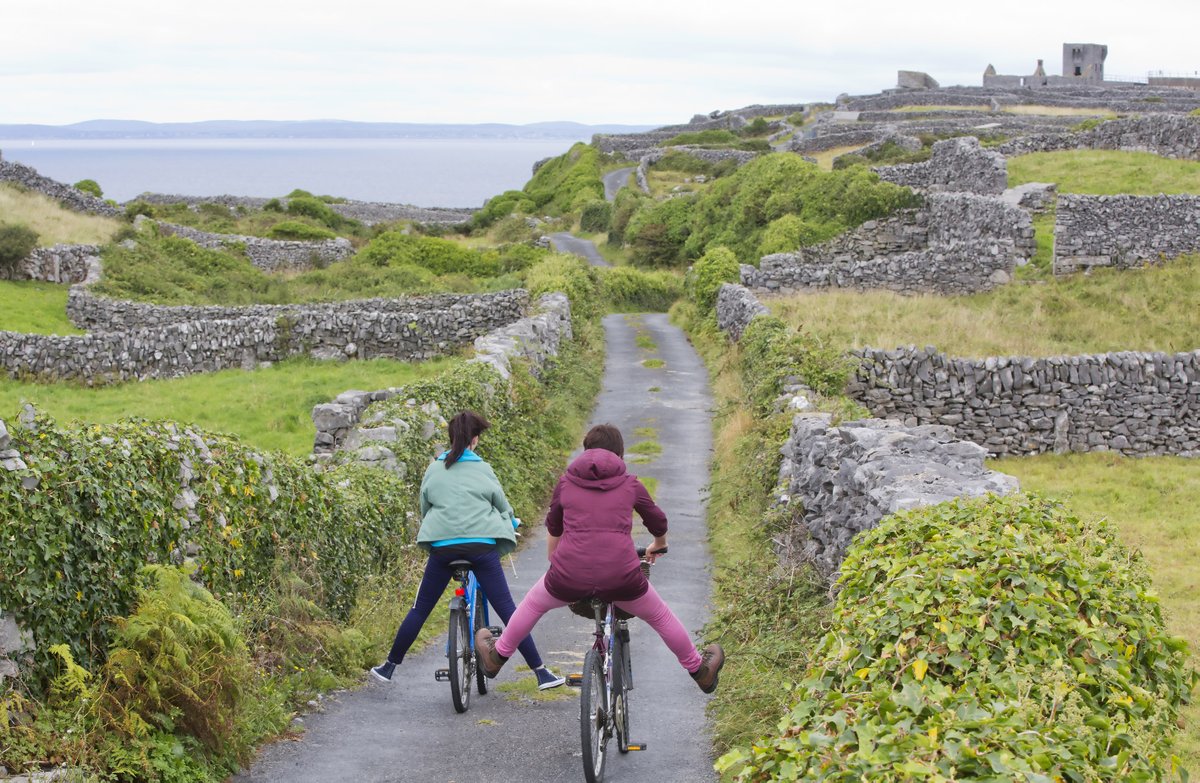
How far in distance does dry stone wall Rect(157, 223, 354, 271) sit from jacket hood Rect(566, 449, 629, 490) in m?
42.0

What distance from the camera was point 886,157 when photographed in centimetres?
5384

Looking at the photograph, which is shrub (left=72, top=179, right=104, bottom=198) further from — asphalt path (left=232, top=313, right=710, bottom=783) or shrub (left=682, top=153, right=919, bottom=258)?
asphalt path (left=232, top=313, right=710, bottom=783)

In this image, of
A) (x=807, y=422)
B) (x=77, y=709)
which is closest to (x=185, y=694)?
(x=77, y=709)

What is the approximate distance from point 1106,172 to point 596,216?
3078 cm

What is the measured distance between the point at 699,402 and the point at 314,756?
16016mm

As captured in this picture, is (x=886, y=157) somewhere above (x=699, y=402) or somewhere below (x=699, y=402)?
above

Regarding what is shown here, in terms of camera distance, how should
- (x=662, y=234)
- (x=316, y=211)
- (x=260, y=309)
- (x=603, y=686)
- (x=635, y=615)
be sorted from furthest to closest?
(x=316, y=211), (x=662, y=234), (x=260, y=309), (x=635, y=615), (x=603, y=686)

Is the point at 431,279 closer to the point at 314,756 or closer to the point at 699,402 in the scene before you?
the point at 699,402

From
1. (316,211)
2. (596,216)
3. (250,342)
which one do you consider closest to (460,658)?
(250,342)

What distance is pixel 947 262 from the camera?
1259 inches

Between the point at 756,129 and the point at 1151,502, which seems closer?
the point at 1151,502

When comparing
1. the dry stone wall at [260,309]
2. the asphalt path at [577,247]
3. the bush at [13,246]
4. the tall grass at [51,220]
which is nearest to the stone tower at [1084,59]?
the asphalt path at [577,247]

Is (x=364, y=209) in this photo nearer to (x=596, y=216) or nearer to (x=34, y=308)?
(x=596, y=216)

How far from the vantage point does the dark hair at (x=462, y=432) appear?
9.14m
